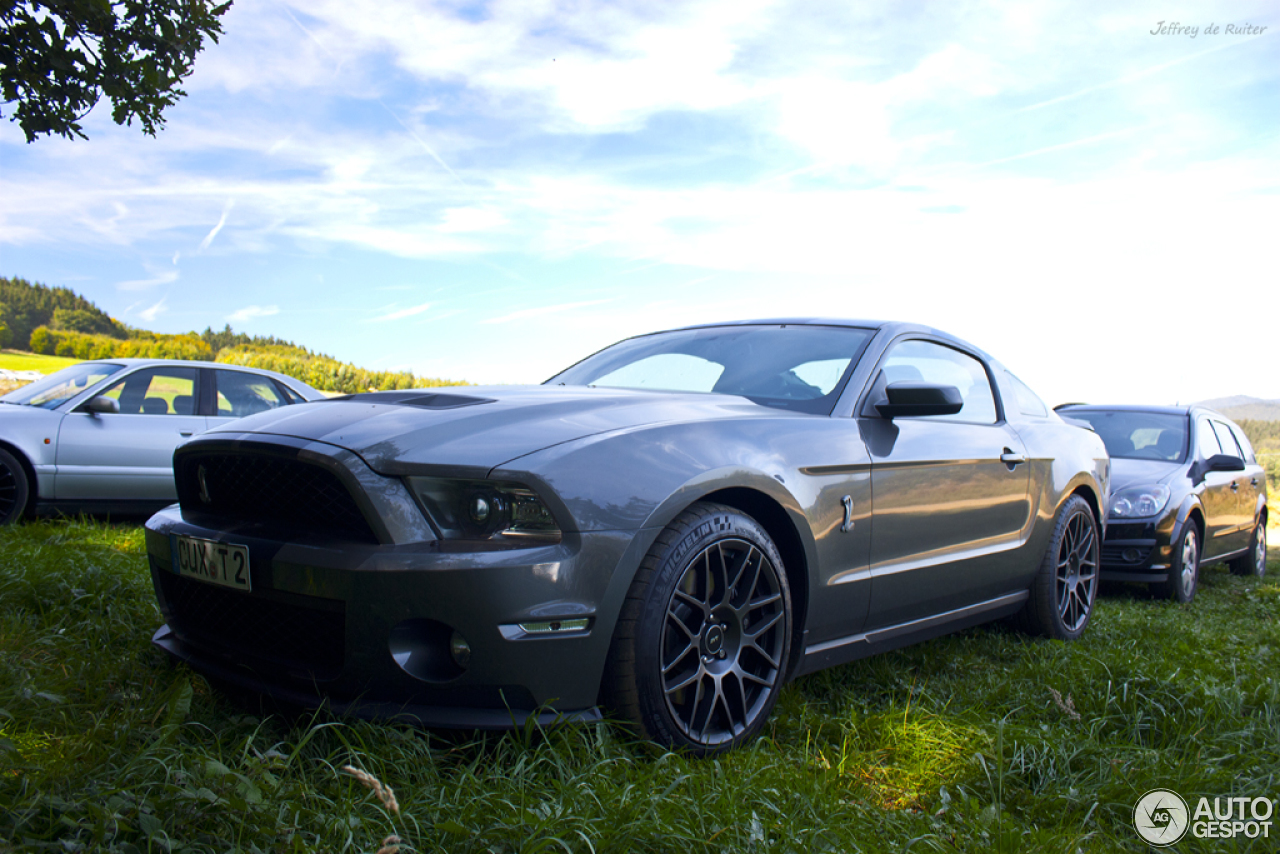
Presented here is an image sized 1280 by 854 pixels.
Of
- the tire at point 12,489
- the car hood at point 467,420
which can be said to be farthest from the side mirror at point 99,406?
the car hood at point 467,420

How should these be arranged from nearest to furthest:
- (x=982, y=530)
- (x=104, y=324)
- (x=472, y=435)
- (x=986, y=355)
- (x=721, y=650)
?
(x=472, y=435)
(x=721, y=650)
(x=982, y=530)
(x=986, y=355)
(x=104, y=324)

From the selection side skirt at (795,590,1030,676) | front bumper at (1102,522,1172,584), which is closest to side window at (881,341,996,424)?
side skirt at (795,590,1030,676)

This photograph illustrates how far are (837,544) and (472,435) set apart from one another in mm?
1242

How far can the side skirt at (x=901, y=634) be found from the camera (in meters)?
2.70

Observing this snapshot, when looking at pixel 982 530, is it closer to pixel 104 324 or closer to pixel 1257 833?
pixel 1257 833

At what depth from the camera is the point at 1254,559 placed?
27.6ft

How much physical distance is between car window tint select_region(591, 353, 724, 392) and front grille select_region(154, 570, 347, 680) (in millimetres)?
1581

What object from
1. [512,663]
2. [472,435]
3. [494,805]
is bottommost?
[494,805]

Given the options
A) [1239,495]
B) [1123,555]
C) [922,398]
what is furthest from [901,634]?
[1239,495]

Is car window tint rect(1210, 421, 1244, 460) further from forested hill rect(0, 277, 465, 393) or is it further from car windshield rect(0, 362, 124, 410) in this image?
forested hill rect(0, 277, 465, 393)

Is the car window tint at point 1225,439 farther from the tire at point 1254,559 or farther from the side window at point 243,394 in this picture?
the side window at point 243,394

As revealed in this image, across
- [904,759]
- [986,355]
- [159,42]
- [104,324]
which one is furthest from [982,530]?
[104,324]

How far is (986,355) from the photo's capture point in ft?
13.7

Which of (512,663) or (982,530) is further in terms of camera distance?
(982,530)
